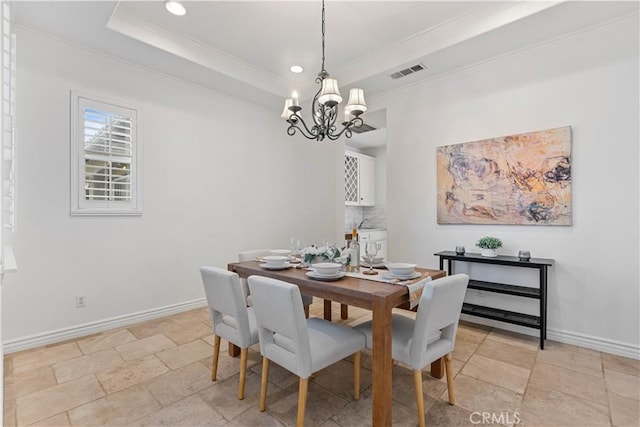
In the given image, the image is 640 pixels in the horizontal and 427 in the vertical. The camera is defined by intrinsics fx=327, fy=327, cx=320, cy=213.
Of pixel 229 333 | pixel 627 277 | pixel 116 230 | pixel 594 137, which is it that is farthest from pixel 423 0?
pixel 116 230

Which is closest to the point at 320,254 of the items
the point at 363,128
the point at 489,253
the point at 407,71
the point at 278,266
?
the point at 278,266

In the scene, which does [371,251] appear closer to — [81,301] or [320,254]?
[320,254]

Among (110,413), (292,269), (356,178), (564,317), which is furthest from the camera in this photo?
(356,178)

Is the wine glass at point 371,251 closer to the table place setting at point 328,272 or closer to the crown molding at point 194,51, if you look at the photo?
the table place setting at point 328,272

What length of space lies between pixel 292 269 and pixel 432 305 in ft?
3.67

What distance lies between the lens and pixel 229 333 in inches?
87.7

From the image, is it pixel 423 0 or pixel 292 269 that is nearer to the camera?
pixel 292 269

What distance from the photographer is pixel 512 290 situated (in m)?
3.05

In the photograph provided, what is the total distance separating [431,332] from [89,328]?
10.5ft

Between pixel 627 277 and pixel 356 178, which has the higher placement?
pixel 356 178

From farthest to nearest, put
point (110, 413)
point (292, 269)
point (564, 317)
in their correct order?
point (564, 317) → point (292, 269) → point (110, 413)

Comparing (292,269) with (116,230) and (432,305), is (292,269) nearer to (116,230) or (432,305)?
(432,305)

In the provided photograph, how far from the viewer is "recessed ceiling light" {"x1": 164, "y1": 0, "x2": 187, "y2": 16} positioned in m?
2.76

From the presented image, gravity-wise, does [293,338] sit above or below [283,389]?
above
